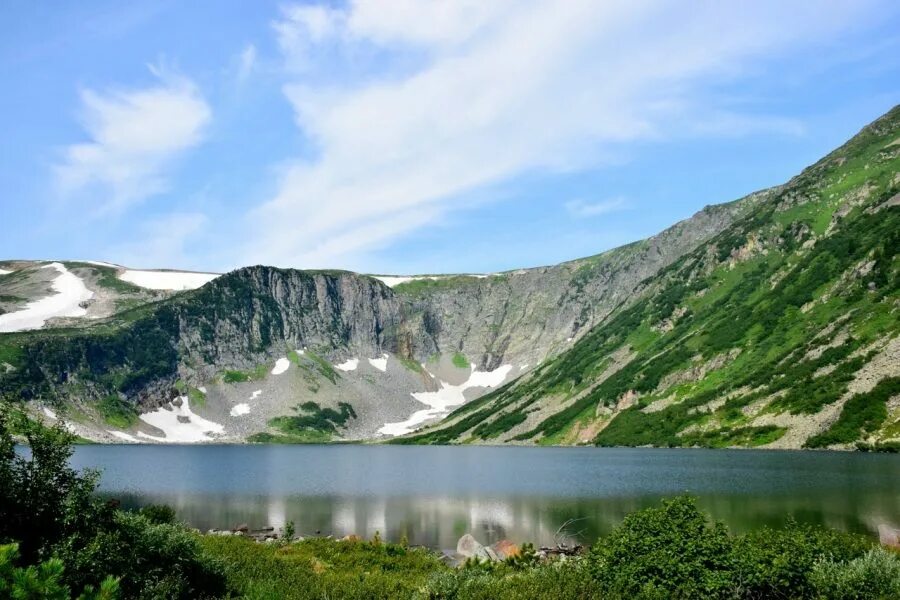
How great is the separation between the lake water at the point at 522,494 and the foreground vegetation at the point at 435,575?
86.4ft

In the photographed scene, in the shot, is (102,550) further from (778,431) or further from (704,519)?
(778,431)

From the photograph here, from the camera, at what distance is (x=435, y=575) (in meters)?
20.1

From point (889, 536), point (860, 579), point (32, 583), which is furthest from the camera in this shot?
point (889, 536)

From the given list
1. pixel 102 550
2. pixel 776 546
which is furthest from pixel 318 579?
pixel 776 546

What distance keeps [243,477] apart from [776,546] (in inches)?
4016

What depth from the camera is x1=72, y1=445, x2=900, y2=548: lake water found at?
169 feet

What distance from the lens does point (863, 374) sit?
5153 inches

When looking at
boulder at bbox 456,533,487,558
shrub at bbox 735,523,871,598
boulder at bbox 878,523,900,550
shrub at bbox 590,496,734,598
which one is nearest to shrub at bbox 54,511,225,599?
shrub at bbox 590,496,734,598

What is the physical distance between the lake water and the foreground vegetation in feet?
86.4

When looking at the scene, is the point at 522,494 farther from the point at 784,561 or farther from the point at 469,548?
the point at 784,561

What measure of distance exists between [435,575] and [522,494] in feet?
185

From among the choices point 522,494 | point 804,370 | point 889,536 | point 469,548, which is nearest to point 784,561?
point 889,536

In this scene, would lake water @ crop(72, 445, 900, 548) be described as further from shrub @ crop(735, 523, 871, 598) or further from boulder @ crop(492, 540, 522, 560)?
shrub @ crop(735, 523, 871, 598)

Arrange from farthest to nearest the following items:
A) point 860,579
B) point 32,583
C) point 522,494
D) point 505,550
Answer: point 522,494, point 505,550, point 860,579, point 32,583
